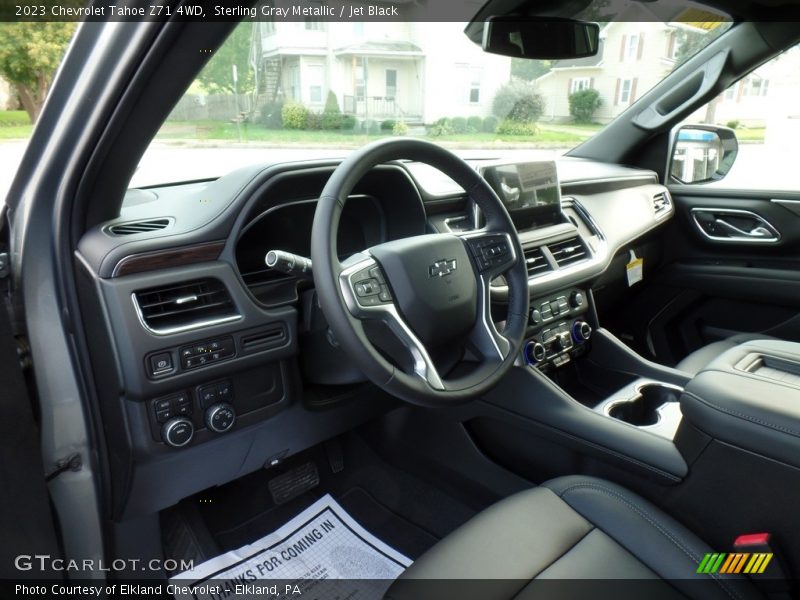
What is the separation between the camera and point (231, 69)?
151cm

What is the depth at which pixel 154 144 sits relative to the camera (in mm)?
1379

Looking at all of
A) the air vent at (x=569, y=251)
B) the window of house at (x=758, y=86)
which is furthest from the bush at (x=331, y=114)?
the window of house at (x=758, y=86)

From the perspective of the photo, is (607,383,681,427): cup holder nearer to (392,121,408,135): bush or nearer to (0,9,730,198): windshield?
(0,9,730,198): windshield

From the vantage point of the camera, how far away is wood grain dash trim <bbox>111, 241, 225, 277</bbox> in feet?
4.38

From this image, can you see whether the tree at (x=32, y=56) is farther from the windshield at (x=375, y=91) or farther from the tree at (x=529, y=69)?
the tree at (x=529, y=69)

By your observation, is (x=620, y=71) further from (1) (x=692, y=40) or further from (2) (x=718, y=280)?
(2) (x=718, y=280)

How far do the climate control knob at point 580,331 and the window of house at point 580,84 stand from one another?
115cm

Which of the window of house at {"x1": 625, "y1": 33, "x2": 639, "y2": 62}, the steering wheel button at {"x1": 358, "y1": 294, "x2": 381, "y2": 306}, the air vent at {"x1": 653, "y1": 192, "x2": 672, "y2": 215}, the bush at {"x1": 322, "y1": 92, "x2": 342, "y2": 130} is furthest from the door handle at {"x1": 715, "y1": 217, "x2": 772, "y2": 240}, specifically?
the steering wheel button at {"x1": 358, "y1": 294, "x2": 381, "y2": 306}

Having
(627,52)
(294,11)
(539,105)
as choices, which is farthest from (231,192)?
(627,52)

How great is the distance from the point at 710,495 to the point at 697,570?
21 centimetres

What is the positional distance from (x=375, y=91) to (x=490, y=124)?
610mm

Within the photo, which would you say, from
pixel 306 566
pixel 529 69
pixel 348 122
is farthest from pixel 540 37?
pixel 306 566

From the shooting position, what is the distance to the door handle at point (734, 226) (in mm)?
2746

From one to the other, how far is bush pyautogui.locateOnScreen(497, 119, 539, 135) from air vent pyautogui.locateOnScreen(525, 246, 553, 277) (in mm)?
619
